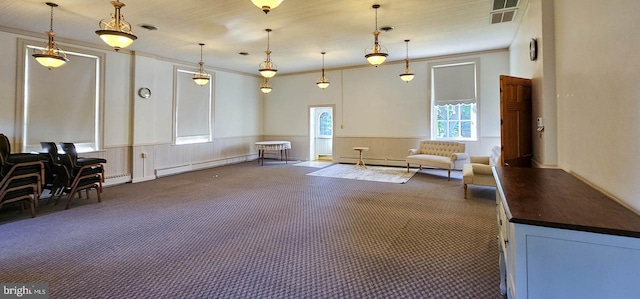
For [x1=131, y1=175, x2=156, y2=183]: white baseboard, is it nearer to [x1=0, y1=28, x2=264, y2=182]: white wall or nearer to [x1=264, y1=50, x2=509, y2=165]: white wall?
[x1=0, y1=28, x2=264, y2=182]: white wall

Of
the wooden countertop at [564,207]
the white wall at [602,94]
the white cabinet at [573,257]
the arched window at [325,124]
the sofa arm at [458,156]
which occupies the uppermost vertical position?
the arched window at [325,124]

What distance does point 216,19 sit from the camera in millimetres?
5059

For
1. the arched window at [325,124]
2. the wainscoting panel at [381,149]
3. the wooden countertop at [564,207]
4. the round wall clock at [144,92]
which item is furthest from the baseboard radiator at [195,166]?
the wooden countertop at [564,207]

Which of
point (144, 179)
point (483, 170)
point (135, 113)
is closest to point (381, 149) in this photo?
point (483, 170)

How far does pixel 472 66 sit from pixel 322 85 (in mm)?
4024

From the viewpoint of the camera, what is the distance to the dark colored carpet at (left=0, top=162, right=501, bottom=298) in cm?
238

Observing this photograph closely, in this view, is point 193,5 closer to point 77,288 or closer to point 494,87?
point 77,288

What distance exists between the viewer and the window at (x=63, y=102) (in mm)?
5520

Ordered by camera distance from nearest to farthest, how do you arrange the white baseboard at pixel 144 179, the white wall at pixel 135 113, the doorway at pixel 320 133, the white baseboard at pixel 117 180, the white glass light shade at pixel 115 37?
1. the white glass light shade at pixel 115 37
2. the white wall at pixel 135 113
3. the white baseboard at pixel 117 180
4. the white baseboard at pixel 144 179
5. the doorway at pixel 320 133

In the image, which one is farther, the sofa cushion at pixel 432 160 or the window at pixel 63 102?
the sofa cushion at pixel 432 160

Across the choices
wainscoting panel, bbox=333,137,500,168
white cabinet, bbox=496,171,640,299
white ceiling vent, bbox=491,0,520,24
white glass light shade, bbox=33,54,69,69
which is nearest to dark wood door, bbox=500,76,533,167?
white ceiling vent, bbox=491,0,520,24

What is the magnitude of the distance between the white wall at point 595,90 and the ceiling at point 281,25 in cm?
187

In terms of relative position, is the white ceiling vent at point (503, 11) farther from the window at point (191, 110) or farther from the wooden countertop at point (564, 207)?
the window at point (191, 110)

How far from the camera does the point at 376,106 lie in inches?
364
